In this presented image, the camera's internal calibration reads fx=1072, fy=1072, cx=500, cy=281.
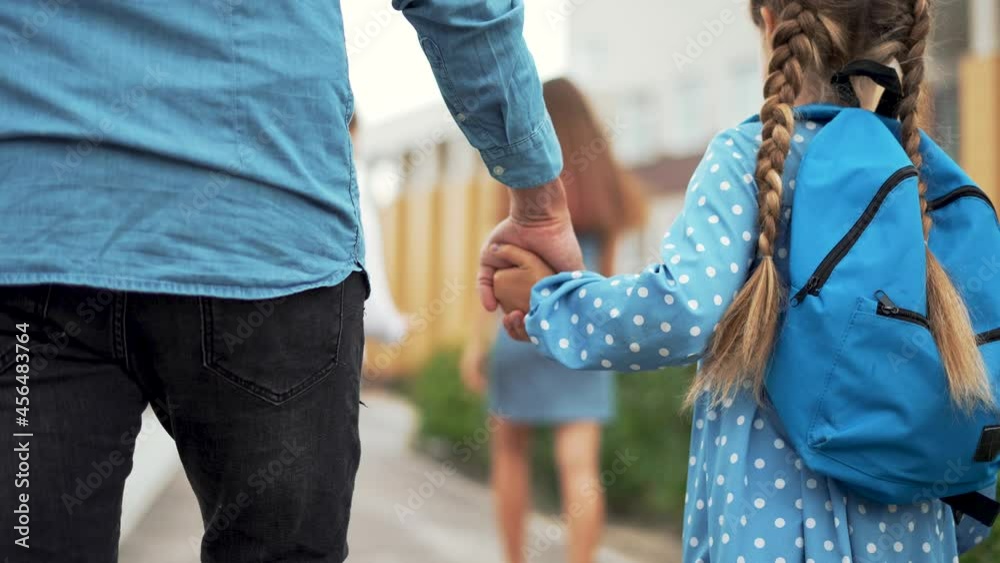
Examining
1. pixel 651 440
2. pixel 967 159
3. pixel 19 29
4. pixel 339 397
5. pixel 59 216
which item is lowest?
pixel 651 440

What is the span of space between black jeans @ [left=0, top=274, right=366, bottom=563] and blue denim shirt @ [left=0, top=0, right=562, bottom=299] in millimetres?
44

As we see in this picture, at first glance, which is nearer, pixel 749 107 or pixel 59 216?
pixel 59 216

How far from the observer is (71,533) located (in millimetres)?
1281

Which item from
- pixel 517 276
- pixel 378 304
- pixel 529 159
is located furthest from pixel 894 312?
pixel 378 304

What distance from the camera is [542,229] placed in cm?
202

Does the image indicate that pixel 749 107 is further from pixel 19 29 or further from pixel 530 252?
pixel 19 29

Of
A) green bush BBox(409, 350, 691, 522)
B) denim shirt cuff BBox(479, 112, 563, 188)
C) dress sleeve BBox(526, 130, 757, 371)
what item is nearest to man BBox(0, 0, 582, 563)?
denim shirt cuff BBox(479, 112, 563, 188)

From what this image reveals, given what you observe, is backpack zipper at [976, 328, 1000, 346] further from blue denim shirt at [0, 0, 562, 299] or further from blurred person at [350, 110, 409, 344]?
blurred person at [350, 110, 409, 344]

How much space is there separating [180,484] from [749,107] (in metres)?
6.50

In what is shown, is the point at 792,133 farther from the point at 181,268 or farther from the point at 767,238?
the point at 181,268

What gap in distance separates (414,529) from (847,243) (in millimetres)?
4546

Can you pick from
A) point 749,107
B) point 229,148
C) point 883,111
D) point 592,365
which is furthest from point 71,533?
point 749,107

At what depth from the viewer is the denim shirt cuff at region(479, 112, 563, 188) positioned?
1732 mm

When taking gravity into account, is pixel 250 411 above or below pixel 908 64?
below
